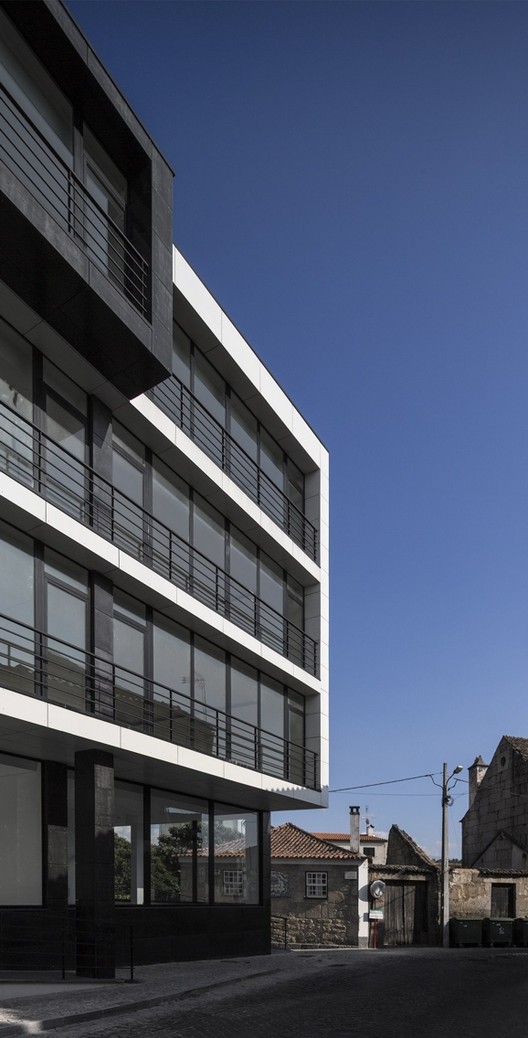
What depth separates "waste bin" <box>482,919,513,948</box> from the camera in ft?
132

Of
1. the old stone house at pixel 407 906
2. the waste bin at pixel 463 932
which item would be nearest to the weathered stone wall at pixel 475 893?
the old stone house at pixel 407 906

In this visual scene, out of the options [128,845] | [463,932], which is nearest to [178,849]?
[128,845]

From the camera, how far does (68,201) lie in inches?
732

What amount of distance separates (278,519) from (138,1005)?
16.2 meters

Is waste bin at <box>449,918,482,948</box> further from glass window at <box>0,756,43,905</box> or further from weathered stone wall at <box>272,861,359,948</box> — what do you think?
glass window at <box>0,756,43,905</box>

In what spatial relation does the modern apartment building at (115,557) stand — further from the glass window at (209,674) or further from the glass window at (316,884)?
the glass window at (316,884)

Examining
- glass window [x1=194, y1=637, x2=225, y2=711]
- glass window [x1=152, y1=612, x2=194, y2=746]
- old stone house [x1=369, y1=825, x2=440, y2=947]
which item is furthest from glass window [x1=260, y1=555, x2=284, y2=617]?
old stone house [x1=369, y1=825, x2=440, y2=947]

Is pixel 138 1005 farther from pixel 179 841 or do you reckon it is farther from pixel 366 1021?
pixel 179 841

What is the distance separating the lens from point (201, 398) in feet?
82.8

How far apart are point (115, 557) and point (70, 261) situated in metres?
5.33

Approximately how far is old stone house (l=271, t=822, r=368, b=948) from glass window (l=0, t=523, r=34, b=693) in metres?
25.8

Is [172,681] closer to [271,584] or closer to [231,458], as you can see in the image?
[231,458]

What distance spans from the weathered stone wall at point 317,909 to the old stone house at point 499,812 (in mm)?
10835

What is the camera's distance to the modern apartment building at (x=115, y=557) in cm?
1756
